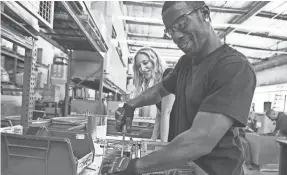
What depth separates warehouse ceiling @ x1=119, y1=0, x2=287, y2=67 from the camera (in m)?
5.39

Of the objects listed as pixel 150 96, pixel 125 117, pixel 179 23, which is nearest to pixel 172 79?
pixel 150 96

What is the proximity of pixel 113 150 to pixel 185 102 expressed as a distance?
41 cm

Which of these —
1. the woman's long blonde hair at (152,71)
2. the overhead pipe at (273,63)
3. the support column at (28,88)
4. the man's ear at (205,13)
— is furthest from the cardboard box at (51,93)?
the overhead pipe at (273,63)

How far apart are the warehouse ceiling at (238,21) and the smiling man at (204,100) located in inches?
148

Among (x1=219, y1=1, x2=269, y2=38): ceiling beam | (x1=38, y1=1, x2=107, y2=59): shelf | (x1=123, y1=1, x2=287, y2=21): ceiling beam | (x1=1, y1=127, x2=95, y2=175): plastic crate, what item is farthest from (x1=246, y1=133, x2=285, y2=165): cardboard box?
(x1=1, y1=127, x2=95, y2=175): plastic crate

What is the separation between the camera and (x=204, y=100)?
90cm

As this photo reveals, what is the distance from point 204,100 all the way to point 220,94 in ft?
0.19

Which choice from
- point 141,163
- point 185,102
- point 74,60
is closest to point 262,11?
point 74,60

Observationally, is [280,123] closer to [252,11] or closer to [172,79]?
[252,11]

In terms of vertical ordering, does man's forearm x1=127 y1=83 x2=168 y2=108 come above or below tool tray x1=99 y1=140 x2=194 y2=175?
above

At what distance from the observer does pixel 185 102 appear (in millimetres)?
1161

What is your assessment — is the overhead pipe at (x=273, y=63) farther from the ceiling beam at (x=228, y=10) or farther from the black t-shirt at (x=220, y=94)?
the black t-shirt at (x=220, y=94)

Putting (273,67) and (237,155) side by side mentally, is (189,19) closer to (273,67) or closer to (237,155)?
(237,155)

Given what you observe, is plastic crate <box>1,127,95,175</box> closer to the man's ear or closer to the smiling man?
the smiling man
